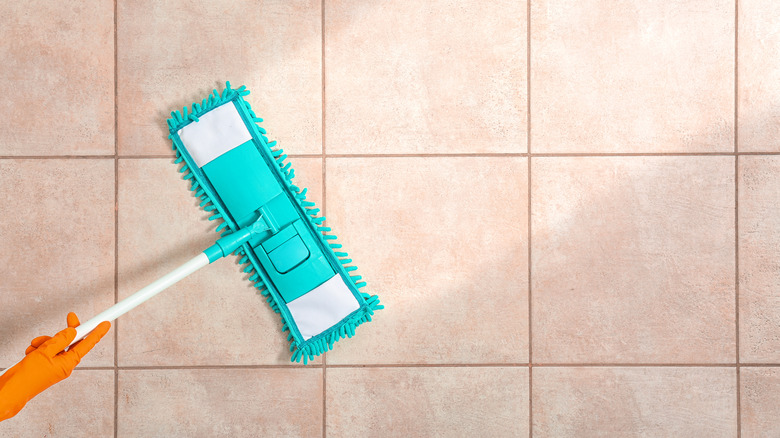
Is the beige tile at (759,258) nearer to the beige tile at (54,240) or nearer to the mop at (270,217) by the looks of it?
the mop at (270,217)

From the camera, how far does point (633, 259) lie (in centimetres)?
102

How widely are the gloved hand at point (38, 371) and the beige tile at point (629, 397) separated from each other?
798 millimetres

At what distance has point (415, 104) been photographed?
1011mm

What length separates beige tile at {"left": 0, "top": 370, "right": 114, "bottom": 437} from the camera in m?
1.02

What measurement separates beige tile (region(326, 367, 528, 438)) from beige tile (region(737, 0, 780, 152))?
0.66 m

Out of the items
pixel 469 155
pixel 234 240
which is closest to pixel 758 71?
pixel 469 155

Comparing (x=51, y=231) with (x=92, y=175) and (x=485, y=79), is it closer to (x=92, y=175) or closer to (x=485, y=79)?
(x=92, y=175)

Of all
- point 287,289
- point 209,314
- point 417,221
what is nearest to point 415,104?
point 417,221

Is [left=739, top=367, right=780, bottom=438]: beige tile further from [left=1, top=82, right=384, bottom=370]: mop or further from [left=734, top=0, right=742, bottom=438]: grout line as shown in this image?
[left=1, top=82, right=384, bottom=370]: mop

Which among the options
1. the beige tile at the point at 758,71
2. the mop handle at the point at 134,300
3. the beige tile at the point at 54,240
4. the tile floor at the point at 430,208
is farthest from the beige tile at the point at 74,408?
the beige tile at the point at 758,71

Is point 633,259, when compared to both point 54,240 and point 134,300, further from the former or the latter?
point 54,240

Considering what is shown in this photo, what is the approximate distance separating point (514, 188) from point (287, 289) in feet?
1.55

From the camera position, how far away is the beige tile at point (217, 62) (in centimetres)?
101

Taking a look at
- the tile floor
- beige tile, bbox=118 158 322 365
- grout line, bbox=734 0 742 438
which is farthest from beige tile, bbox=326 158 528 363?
grout line, bbox=734 0 742 438
